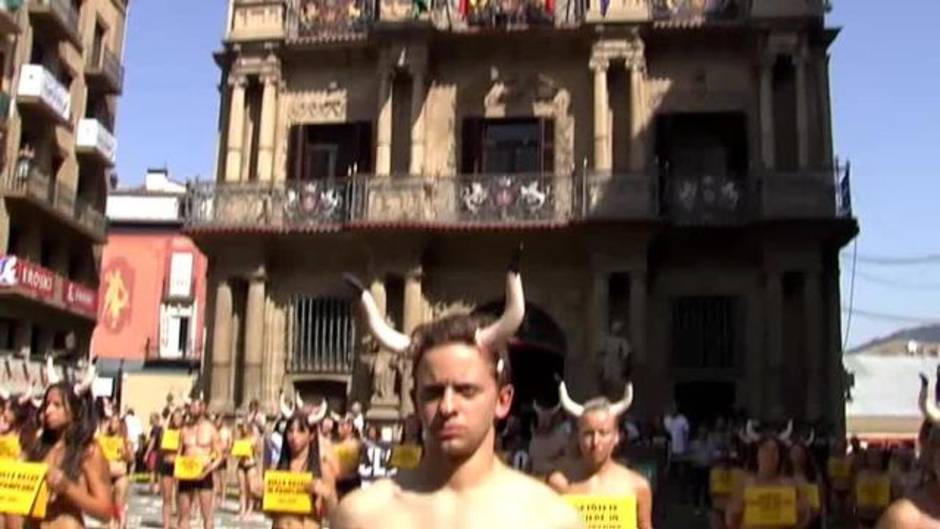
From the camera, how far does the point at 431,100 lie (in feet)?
89.0

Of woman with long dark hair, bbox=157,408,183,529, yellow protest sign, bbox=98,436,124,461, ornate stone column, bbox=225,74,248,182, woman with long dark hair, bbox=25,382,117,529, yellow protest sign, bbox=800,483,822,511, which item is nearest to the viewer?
woman with long dark hair, bbox=25,382,117,529

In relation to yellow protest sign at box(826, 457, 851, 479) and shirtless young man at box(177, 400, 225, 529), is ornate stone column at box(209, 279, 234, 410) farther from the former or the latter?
yellow protest sign at box(826, 457, 851, 479)

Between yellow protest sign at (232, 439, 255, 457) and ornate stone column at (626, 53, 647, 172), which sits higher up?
ornate stone column at (626, 53, 647, 172)

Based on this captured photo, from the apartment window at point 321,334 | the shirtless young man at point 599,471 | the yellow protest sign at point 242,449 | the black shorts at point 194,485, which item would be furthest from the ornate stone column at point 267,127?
the shirtless young man at point 599,471

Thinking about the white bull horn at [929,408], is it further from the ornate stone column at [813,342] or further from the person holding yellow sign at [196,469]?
the ornate stone column at [813,342]

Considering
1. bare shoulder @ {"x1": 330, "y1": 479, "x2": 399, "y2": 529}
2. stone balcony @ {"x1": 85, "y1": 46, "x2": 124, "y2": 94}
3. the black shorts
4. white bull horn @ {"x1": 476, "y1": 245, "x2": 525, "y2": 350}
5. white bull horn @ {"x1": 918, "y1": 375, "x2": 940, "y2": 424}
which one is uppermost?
stone balcony @ {"x1": 85, "y1": 46, "x2": 124, "y2": 94}

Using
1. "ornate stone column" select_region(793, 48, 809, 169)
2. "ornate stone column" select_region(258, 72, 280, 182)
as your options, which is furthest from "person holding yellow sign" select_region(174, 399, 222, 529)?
"ornate stone column" select_region(793, 48, 809, 169)

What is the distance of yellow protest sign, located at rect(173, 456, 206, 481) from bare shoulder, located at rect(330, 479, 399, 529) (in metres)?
11.5

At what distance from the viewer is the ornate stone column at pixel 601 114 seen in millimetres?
25578

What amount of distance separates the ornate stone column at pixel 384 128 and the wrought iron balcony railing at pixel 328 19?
4.87 ft

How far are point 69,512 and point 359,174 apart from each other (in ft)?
65.1

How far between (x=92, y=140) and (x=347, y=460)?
31281mm

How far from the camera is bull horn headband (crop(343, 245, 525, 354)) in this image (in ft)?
10.0

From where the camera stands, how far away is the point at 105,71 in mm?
41094
